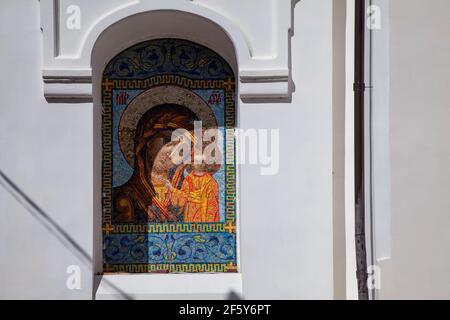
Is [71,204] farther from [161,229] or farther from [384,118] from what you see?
[384,118]

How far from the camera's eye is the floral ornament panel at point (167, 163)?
8039mm

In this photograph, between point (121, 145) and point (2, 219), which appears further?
point (121, 145)

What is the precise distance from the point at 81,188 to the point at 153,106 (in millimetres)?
1230

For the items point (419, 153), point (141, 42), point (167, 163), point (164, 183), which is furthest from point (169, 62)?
point (419, 153)

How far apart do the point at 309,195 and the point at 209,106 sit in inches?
57.6

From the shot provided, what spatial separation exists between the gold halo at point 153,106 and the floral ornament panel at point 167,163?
10 mm

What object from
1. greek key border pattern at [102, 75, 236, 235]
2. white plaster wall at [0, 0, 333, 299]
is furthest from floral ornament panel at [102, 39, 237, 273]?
white plaster wall at [0, 0, 333, 299]

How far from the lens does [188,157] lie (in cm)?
815

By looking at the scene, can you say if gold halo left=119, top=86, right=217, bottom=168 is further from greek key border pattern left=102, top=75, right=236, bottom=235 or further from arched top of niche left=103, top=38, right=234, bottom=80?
arched top of niche left=103, top=38, right=234, bottom=80

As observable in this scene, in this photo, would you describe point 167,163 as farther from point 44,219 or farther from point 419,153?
point 419,153

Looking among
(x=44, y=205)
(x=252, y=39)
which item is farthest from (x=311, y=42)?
(x=44, y=205)

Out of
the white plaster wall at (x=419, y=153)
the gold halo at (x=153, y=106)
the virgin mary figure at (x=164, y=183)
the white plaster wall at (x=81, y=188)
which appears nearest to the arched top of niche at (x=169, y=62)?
the gold halo at (x=153, y=106)

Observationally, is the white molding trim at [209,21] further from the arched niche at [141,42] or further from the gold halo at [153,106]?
the gold halo at [153,106]

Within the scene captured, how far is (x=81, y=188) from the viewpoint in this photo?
24.8 ft
